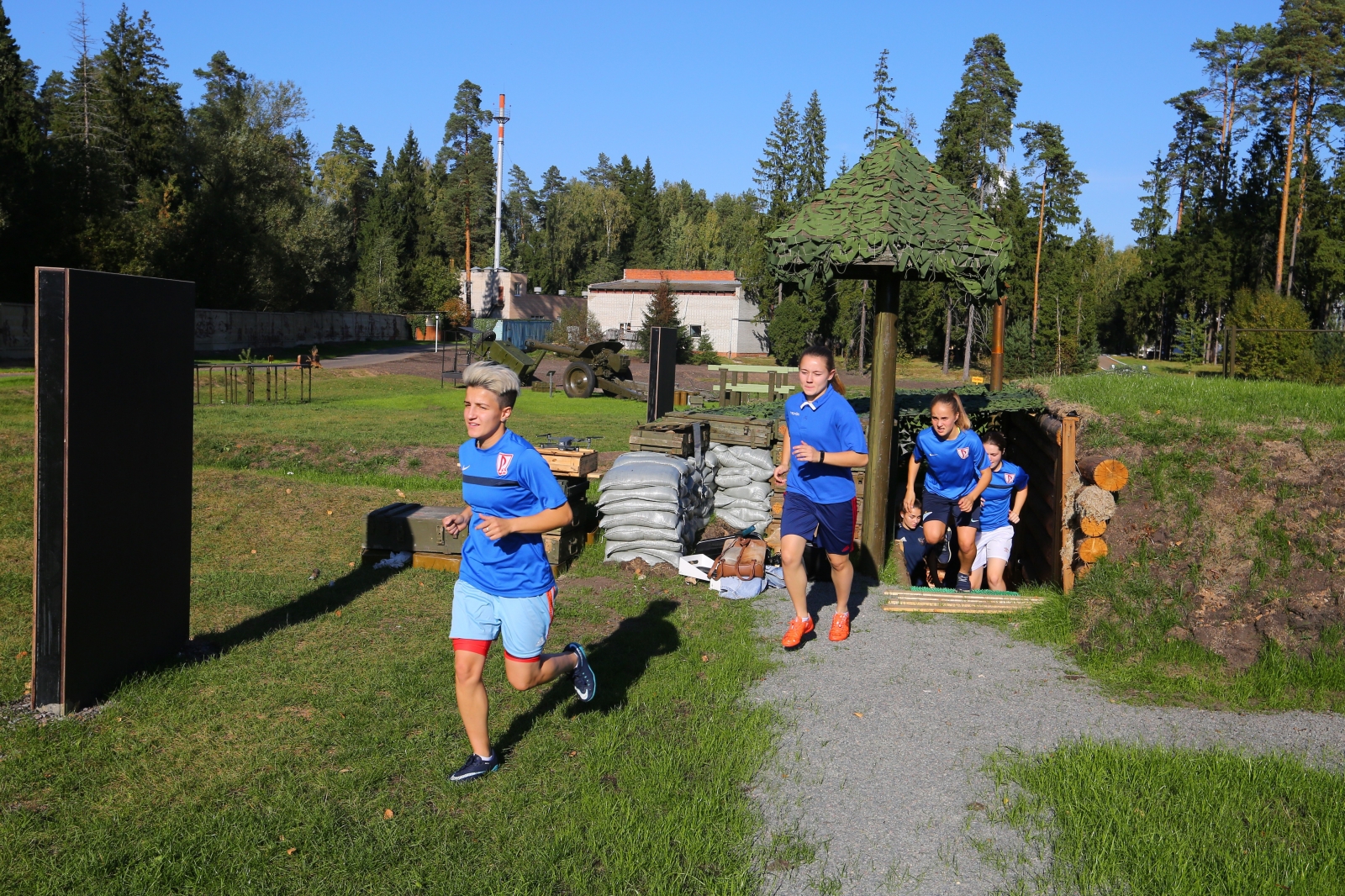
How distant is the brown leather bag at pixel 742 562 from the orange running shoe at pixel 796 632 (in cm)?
145

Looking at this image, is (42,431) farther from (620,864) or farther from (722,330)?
(722,330)

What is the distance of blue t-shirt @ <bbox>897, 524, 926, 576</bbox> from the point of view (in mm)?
8273

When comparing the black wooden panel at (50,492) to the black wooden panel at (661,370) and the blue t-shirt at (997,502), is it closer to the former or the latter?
the blue t-shirt at (997,502)

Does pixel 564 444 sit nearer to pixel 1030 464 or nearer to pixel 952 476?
pixel 952 476

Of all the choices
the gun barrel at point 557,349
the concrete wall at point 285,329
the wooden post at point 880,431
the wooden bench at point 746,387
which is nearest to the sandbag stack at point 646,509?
the wooden post at point 880,431

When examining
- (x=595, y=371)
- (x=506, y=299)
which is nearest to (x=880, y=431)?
(x=595, y=371)

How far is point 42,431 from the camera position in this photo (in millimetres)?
4891

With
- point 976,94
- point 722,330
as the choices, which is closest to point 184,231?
point 722,330

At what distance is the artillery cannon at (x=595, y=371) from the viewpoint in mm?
28109

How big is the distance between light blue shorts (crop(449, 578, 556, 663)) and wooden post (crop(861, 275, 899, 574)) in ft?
14.3

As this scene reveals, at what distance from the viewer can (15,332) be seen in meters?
30.1

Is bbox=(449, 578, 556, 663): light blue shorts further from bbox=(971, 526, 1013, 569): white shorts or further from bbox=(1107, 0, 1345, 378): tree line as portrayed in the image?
bbox=(1107, 0, 1345, 378): tree line

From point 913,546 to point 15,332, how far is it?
31.1 m

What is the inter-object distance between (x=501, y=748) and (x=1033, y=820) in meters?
2.37
